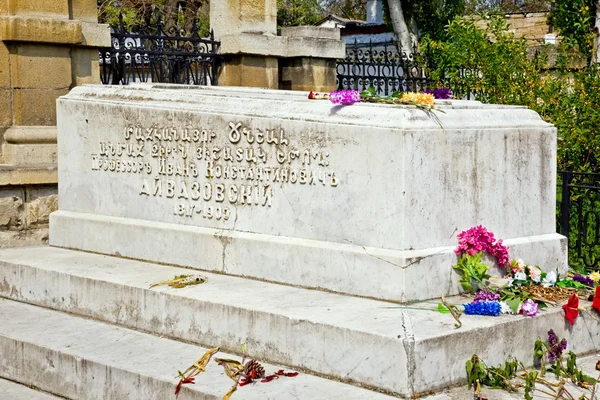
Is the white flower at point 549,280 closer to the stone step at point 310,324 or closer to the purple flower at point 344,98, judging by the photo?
the stone step at point 310,324

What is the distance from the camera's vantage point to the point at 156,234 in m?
6.76

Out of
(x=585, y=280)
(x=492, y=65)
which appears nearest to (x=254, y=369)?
(x=585, y=280)

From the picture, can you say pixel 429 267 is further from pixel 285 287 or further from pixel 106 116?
pixel 106 116

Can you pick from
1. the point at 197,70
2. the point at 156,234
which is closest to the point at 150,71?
the point at 197,70

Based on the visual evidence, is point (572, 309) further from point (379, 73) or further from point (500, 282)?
point (379, 73)

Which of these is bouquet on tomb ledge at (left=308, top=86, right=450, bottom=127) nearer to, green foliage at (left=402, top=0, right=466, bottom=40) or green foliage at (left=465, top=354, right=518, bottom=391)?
green foliage at (left=465, top=354, right=518, bottom=391)

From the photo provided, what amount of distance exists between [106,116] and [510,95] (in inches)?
231

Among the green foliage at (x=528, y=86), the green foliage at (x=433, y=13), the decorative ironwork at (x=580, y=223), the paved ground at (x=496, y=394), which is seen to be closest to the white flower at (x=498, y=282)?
the paved ground at (x=496, y=394)

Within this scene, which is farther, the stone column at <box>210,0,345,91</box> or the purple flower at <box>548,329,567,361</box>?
the stone column at <box>210,0,345,91</box>

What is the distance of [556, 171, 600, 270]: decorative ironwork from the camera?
8.25m

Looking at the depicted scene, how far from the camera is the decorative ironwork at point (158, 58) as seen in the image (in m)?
9.44

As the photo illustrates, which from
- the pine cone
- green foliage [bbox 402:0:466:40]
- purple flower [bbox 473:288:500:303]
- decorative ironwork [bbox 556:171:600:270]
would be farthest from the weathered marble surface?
green foliage [bbox 402:0:466:40]

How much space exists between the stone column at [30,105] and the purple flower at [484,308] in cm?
434

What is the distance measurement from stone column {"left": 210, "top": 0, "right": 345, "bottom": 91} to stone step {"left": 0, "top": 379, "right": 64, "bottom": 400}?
16.7 feet
